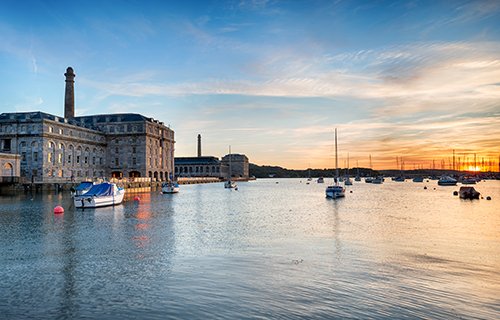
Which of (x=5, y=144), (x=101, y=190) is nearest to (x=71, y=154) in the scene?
(x=5, y=144)

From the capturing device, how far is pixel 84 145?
11850 centimetres

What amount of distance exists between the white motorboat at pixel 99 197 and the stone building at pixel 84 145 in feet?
148

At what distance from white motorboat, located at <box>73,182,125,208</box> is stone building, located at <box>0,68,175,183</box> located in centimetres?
4508

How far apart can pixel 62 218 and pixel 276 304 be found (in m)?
33.2

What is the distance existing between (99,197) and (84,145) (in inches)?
2849

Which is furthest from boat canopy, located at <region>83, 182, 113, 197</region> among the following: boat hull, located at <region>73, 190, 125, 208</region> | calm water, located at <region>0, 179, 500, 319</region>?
calm water, located at <region>0, 179, 500, 319</region>

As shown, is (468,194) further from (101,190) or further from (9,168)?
(9,168)

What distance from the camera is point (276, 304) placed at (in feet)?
45.3

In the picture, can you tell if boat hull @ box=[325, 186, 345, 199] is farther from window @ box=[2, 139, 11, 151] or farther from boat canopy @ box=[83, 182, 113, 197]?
window @ box=[2, 139, 11, 151]

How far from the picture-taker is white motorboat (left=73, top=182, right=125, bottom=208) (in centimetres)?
5134

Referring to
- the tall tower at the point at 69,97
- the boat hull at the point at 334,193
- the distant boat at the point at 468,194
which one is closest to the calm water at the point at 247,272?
the boat hull at the point at 334,193

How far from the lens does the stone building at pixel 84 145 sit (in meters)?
99.3

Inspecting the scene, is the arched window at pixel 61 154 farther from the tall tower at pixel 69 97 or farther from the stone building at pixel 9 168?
the tall tower at pixel 69 97

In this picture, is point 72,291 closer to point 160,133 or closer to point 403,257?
point 403,257
